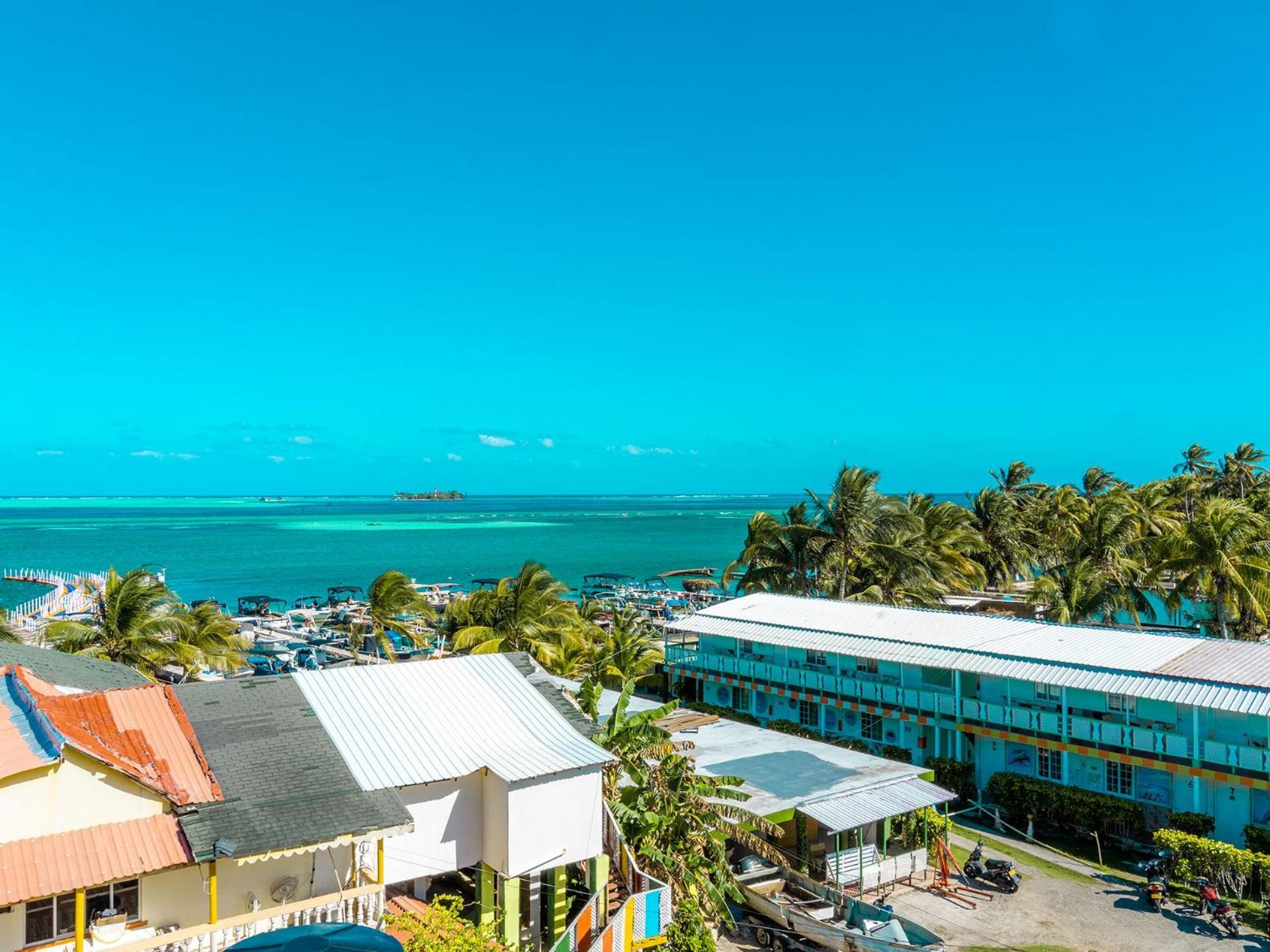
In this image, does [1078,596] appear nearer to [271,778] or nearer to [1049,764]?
[1049,764]

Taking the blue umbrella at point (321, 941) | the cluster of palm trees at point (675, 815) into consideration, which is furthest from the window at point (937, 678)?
the blue umbrella at point (321, 941)

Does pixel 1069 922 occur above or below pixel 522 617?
below

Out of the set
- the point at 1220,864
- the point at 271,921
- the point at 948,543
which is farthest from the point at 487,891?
the point at 948,543

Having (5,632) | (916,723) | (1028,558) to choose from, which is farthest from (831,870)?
(1028,558)

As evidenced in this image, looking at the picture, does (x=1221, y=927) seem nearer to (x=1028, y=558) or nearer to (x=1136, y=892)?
(x=1136, y=892)

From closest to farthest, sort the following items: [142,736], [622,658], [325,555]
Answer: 1. [142,736]
2. [622,658]
3. [325,555]

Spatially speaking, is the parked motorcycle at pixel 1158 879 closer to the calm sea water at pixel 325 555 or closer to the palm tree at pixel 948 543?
the palm tree at pixel 948 543

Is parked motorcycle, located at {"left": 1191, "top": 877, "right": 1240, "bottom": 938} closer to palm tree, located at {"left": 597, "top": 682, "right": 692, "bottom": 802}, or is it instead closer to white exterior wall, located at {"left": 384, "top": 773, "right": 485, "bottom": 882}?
palm tree, located at {"left": 597, "top": 682, "right": 692, "bottom": 802}
